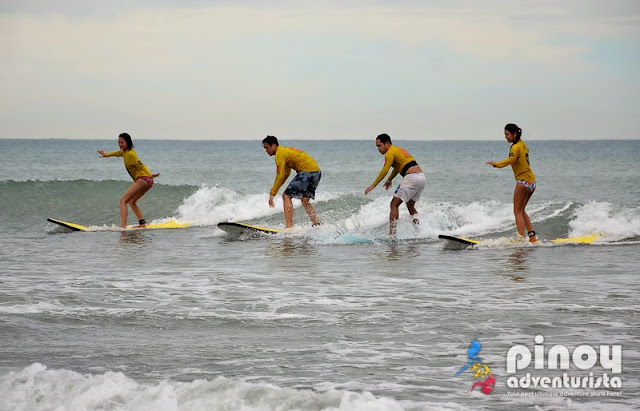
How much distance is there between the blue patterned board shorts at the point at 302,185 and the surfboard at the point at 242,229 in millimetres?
766

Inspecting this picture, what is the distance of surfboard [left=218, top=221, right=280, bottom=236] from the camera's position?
14.7 meters

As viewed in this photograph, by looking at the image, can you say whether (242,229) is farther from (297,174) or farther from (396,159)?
Result: (396,159)

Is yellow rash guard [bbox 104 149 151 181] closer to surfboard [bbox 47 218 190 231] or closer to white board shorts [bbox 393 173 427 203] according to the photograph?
surfboard [bbox 47 218 190 231]

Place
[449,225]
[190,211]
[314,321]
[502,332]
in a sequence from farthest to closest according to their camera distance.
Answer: [190,211] < [449,225] < [314,321] < [502,332]

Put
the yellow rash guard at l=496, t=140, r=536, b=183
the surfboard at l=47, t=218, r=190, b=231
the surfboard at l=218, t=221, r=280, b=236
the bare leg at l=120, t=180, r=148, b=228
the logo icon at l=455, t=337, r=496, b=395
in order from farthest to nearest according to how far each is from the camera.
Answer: the surfboard at l=47, t=218, r=190, b=231
the bare leg at l=120, t=180, r=148, b=228
the surfboard at l=218, t=221, r=280, b=236
the yellow rash guard at l=496, t=140, r=536, b=183
the logo icon at l=455, t=337, r=496, b=395

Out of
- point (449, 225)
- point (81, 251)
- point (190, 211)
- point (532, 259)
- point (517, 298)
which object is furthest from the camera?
point (190, 211)

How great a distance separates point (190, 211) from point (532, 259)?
12198mm

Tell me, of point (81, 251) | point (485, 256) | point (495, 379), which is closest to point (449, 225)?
point (485, 256)

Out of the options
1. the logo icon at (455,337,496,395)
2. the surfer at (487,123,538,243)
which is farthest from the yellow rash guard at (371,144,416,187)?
the logo icon at (455,337,496,395)

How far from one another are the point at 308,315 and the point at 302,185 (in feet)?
23.9

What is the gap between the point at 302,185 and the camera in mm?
14469

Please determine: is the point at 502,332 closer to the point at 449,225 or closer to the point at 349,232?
the point at 349,232

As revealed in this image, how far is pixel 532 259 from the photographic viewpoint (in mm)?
11227

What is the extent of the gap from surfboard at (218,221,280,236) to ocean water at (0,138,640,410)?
0.29m
